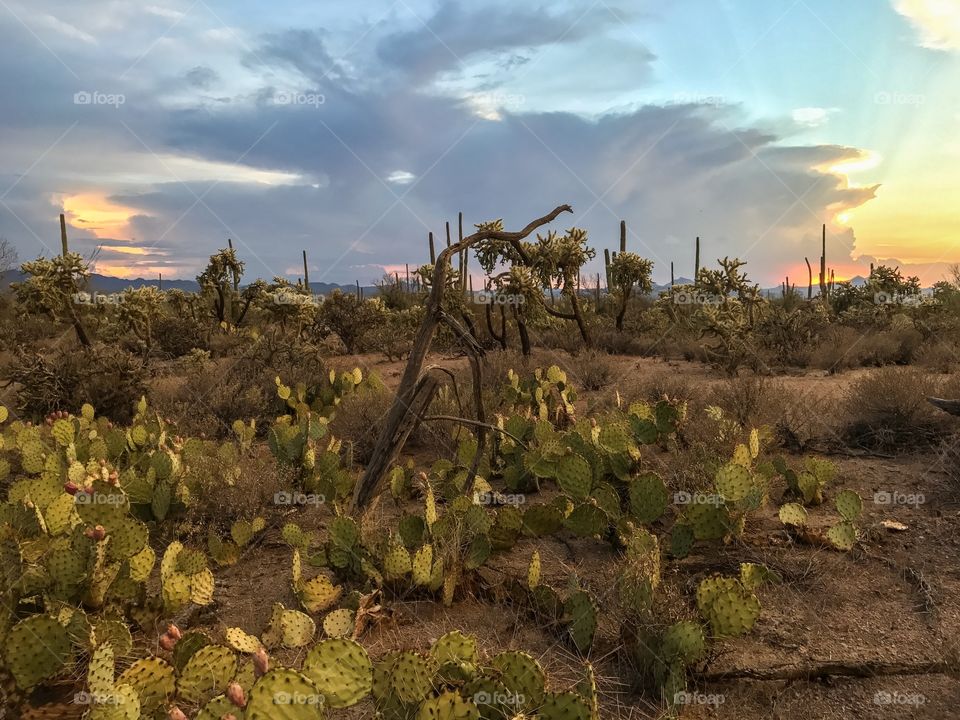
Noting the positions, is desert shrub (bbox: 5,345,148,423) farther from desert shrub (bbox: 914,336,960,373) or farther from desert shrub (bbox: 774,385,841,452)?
desert shrub (bbox: 914,336,960,373)

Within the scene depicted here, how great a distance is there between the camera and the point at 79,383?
775cm

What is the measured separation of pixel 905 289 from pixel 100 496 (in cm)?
1770

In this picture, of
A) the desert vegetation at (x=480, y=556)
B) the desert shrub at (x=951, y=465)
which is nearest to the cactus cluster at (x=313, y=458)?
the desert vegetation at (x=480, y=556)

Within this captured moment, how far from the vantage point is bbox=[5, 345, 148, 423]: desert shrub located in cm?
769

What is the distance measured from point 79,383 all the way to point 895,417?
28.9 feet

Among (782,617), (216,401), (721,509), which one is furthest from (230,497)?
(782,617)

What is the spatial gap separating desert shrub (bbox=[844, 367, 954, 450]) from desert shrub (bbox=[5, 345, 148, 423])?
26.1 ft

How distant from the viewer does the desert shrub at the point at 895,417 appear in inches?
230

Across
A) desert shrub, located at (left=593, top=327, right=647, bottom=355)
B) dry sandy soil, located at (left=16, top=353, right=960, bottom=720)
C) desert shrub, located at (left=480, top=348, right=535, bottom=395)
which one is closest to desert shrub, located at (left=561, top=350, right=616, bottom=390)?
desert shrub, located at (left=480, top=348, right=535, bottom=395)

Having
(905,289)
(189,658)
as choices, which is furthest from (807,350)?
(189,658)

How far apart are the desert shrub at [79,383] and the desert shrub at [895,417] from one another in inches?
313

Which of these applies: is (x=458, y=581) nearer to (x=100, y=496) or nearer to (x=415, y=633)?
(x=415, y=633)

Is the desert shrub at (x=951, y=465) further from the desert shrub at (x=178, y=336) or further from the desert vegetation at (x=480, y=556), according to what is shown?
the desert shrub at (x=178, y=336)

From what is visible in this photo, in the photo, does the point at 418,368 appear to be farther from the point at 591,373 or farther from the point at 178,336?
the point at 178,336
